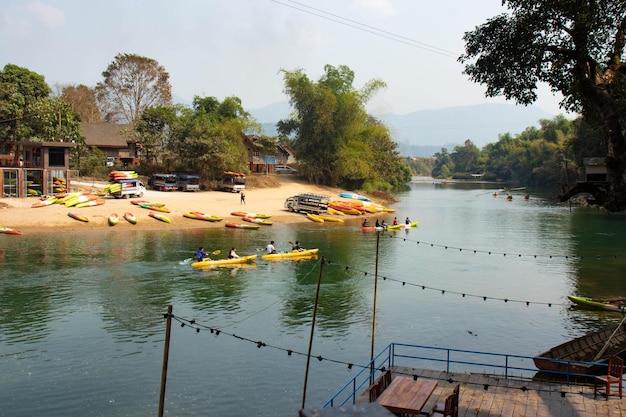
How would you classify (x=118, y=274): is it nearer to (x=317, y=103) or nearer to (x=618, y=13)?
(x=618, y=13)

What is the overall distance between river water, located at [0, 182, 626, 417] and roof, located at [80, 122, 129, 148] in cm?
3941

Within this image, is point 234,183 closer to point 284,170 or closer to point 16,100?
point 16,100

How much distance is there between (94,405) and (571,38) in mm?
20882

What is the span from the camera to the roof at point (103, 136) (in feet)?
296

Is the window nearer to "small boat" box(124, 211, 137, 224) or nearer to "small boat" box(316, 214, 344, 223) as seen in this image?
"small boat" box(124, 211, 137, 224)

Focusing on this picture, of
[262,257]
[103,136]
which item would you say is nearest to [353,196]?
[103,136]

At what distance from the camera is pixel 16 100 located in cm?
6906

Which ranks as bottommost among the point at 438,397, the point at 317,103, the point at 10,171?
the point at 438,397

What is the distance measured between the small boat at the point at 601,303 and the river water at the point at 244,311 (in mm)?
721

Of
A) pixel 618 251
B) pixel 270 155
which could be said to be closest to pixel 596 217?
pixel 618 251

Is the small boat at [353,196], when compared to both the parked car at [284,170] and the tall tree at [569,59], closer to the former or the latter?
the parked car at [284,170]

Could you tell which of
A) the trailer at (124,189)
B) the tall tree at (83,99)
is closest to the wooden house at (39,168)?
the trailer at (124,189)

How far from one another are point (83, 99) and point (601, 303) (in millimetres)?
101841

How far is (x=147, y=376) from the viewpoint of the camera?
75.3ft
